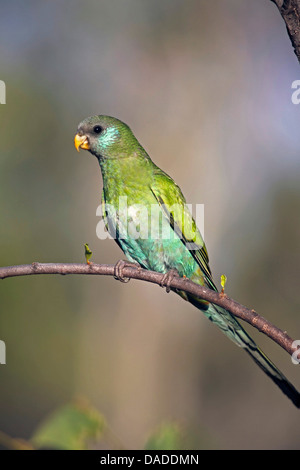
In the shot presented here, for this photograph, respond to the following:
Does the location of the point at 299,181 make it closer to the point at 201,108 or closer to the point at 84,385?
the point at 201,108

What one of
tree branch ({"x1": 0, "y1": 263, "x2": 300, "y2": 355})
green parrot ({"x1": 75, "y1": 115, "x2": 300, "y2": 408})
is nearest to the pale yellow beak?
green parrot ({"x1": 75, "y1": 115, "x2": 300, "y2": 408})

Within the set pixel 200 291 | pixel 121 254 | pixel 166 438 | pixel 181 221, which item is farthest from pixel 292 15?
pixel 121 254

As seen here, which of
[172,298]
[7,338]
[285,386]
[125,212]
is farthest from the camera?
[172,298]

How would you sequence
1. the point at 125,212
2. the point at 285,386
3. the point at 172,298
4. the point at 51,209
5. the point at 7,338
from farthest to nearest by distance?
the point at 51,209 < the point at 172,298 < the point at 7,338 < the point at 125,212 < the point at 285,386

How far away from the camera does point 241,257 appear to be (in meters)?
8.48

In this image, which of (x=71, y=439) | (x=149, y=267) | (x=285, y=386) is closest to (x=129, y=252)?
(x=149, y=267)

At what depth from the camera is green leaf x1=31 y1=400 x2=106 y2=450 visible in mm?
1759

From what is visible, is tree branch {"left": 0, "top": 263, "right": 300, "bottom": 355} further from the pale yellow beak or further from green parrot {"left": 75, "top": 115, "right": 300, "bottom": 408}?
the pale yellow beak

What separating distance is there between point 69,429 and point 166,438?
1.12 feet

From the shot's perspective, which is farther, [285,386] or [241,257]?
[241,257]

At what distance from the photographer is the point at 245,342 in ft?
11.7

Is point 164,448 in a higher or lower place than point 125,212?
lower

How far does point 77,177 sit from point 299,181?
3.92m

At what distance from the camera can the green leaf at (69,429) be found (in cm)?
176
